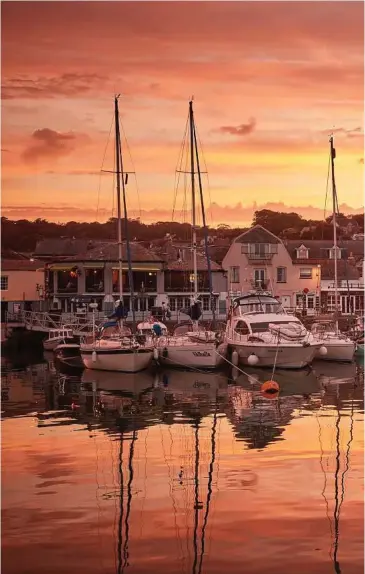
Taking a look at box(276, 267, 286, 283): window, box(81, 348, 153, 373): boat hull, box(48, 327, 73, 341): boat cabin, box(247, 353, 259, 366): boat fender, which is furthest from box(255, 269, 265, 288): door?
box(81, 348, 153, 373): boat hull

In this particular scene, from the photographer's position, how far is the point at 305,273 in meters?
73.1

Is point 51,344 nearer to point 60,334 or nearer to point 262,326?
point 60,334

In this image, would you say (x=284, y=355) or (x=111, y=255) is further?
(x=111, y=255)

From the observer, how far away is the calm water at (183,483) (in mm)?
11150

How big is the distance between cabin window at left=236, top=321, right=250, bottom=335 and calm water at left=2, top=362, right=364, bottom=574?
357 inches

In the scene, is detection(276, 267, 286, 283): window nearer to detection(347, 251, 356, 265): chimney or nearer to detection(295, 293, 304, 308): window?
detection(295, 293, 304, 308): window

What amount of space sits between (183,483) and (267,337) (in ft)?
64.6

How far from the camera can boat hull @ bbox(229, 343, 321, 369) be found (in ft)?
110

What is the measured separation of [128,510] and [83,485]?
5.65 ft

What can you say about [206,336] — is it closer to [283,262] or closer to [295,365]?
[295,365]

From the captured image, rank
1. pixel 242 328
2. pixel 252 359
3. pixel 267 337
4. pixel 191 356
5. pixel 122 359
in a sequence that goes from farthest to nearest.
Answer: pixel 242 328 < pixel 267 337 < pixel 191 356 < pixel 252 359 < pixel 122 359

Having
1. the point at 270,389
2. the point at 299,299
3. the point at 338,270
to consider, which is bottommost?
the point at 270,389

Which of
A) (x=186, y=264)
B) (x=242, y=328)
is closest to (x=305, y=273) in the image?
(x=186, y=264)

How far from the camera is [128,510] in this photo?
13.2 metres
